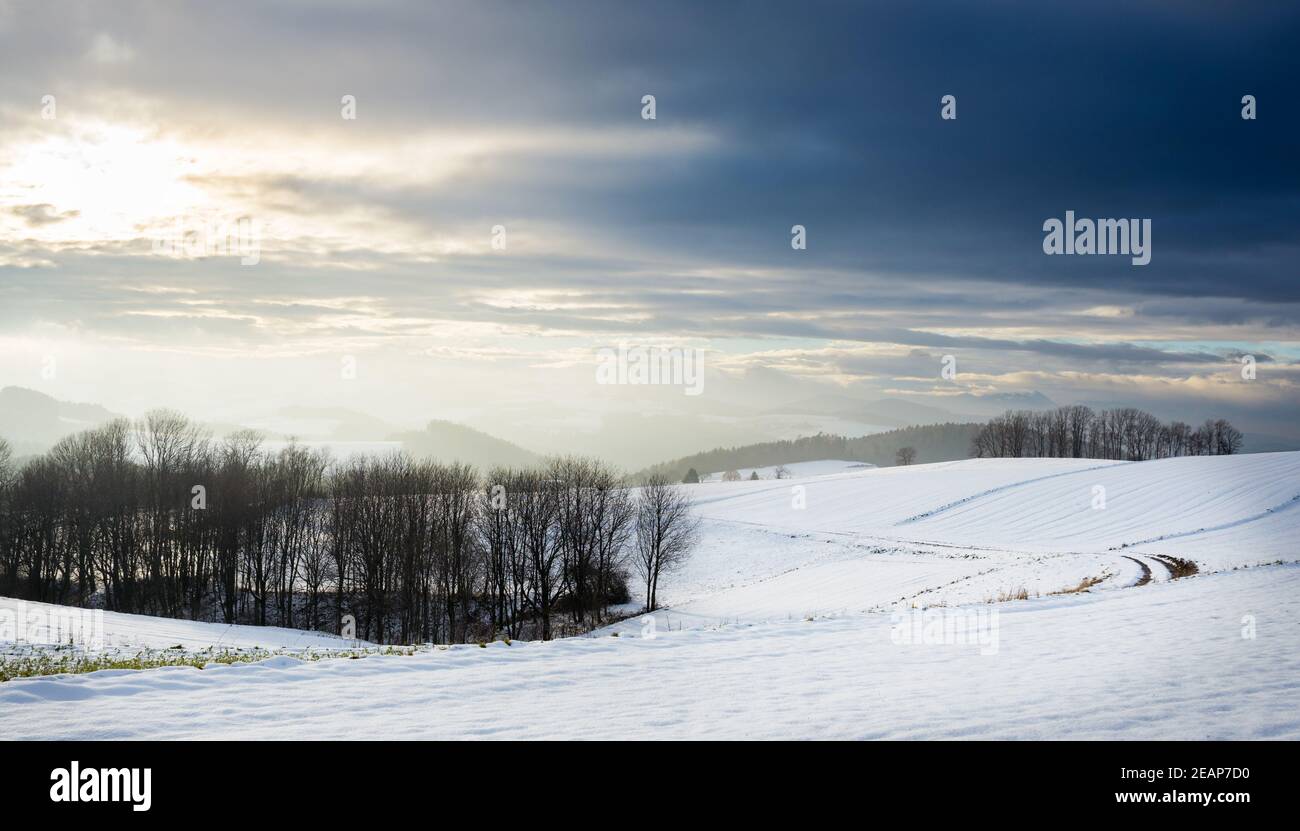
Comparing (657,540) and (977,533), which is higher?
(657,540)

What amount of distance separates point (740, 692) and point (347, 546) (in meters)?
52.2

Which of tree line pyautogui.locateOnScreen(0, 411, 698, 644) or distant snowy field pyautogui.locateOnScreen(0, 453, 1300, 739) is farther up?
distant snowy field pyautogui.locateOnScreen(0, 453, 1300, 739)

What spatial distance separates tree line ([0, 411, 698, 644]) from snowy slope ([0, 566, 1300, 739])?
38775 millimetres

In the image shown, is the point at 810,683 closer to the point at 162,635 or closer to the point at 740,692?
the point at 740,692

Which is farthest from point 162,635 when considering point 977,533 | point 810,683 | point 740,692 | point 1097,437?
point 1097,437

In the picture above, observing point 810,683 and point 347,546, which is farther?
point 347,546

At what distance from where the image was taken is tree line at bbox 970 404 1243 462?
5886 inches

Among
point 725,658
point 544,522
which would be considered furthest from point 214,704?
point 544,522

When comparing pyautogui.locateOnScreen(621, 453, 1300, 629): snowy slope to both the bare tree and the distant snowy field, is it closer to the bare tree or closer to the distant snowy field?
the bare tree

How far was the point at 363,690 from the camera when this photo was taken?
38.2 ft

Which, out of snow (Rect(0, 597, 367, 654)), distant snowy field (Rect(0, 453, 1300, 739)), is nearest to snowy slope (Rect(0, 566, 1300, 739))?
distant snowy field (Rect(0, 453, 1300, 739))

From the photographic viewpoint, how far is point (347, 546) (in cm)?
5731
